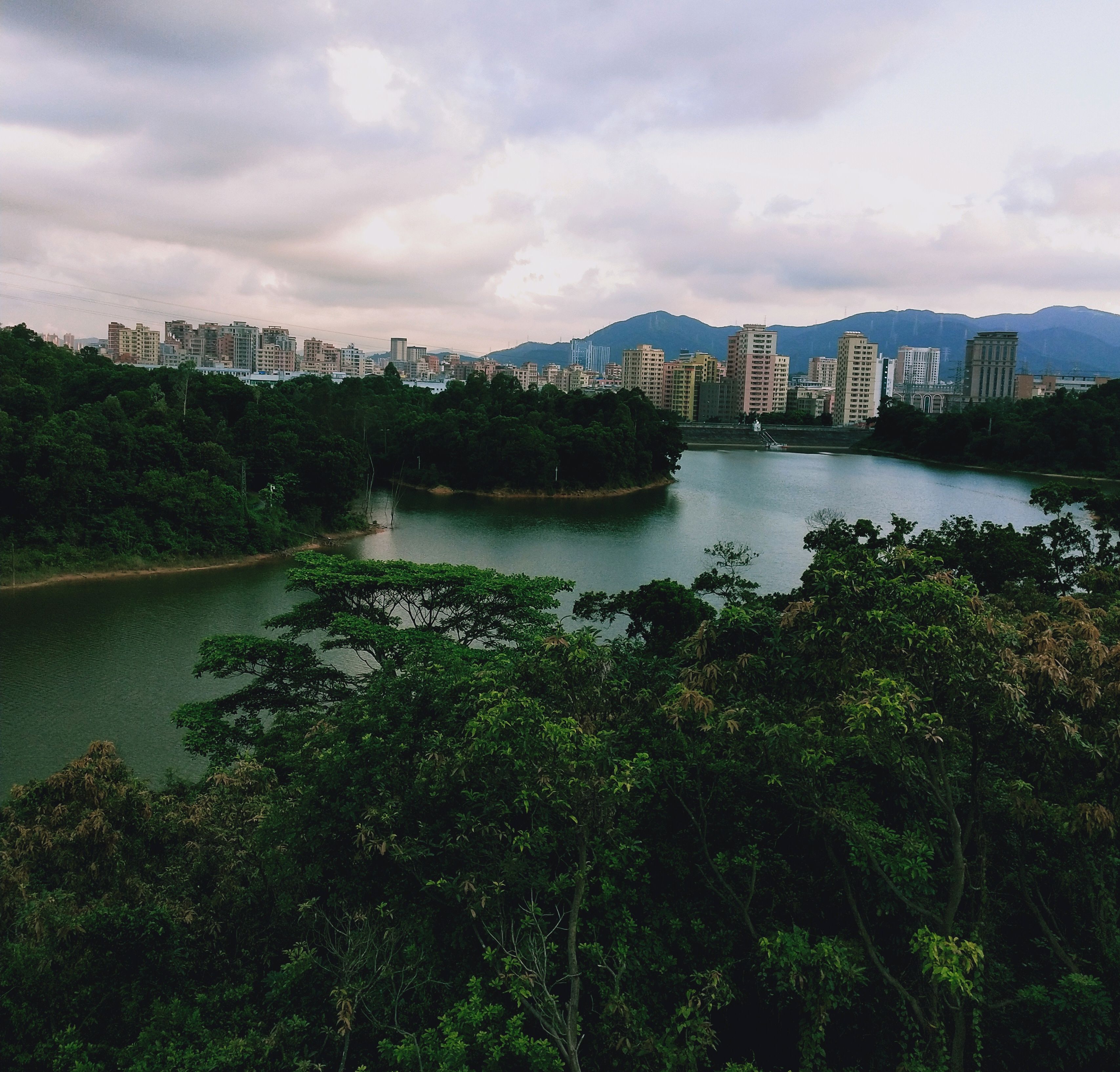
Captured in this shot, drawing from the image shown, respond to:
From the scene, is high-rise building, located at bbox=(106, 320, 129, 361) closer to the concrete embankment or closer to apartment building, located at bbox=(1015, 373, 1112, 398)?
the concrete embankment

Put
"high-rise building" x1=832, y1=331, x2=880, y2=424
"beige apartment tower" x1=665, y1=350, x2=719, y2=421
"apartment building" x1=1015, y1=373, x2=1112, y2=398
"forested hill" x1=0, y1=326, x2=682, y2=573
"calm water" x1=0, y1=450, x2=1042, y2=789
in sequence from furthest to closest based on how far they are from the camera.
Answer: "apartment building" x1=1015, y1=373, x2=1112, y2=398 → "high-rise building" x1=832, y1=331, x2=880, y2=424 → "beige apartment tower" x1=665, y1=350, x2=719, y2=421 → "forested hill" x1=0, y1=326, x2=682, y2=573 → "calm water" x1=0, y1=450, x2=1042, y2=789

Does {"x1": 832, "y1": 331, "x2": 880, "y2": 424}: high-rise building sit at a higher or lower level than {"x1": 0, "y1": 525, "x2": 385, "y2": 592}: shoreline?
higher

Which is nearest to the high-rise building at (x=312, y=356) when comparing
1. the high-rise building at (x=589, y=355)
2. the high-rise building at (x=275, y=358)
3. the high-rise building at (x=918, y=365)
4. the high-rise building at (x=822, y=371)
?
the high-rise building at (x=275, y=358)

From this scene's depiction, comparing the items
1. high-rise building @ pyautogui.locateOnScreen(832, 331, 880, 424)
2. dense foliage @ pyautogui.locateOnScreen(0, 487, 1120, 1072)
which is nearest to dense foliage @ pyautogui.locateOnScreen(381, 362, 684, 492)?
dense foliage @ pyautogui.locateOnScreen(0, 487, 1120, 1072)

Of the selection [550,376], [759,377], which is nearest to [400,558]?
[759,377]

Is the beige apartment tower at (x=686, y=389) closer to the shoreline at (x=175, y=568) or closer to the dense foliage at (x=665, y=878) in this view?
the shoreline at (x=175, y=568)

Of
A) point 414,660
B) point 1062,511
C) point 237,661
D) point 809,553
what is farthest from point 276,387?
point 414,660
